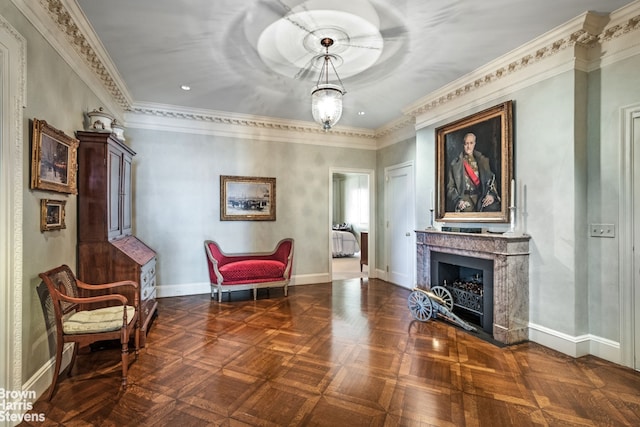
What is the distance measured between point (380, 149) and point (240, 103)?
290cm

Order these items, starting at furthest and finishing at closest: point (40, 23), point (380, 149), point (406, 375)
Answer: point (380, 149) → point (406, 375) → point (40, 23)

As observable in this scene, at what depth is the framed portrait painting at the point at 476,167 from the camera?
326 cm

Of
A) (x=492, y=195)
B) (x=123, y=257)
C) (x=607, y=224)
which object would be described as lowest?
(x=123, y=257)

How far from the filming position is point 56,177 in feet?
7.89

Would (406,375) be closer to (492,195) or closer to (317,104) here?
(492,195)

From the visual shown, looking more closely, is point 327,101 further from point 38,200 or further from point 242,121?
point 242,121

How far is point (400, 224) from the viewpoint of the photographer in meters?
5.46

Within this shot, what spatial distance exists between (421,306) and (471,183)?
1626mm

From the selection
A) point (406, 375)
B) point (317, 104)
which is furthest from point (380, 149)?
point (406, 375)

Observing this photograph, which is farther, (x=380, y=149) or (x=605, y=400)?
(x=380, y=149)

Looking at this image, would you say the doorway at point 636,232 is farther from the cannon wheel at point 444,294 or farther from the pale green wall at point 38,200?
the pale green wall at point 38,200

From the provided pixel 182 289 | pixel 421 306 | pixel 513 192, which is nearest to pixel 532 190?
pixel 513 192

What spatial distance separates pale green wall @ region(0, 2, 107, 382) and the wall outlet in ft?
14.9

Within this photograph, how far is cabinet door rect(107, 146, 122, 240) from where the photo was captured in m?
3.01
